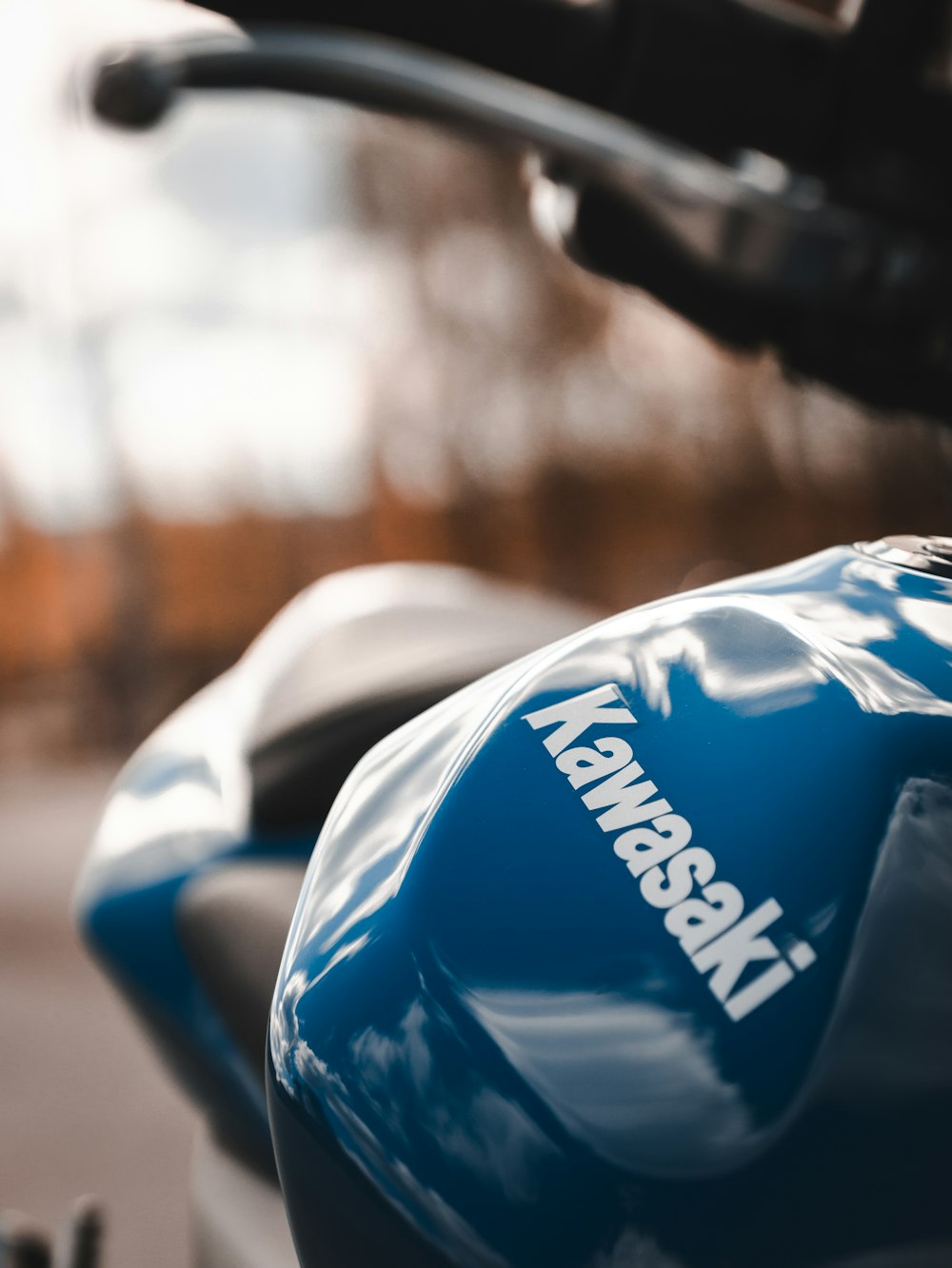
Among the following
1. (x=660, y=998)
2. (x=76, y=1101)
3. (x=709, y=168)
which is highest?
(x=709, y=168)

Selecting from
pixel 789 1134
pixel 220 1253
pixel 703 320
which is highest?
pixel 703 320

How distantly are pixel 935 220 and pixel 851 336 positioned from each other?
8 cm

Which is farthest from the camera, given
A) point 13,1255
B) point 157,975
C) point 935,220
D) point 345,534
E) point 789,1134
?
point 345,534

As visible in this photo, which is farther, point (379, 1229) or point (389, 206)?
point (389, 206)

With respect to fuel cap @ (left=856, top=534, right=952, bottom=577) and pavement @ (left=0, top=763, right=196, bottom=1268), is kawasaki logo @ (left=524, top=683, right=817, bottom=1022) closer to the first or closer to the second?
fuel cap @ (left=856, top=534, right=952, bottom=577)

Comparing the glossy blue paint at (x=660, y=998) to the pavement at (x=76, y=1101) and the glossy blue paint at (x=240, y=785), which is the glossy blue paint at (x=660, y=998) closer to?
the glossy blue paint at (x=240, y=785)

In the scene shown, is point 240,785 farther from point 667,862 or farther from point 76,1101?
point 76,1101

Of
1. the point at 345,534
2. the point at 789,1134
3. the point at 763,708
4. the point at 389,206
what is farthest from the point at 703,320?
the point at 389,206

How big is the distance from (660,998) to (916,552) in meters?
0.23

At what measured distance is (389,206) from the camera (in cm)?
949

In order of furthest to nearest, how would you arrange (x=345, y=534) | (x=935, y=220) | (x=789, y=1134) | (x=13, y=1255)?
1. (x=345, y=534)
2. (x=13, y=1255)
3. (x=935, y=220)
4. (x=789, y=1134)

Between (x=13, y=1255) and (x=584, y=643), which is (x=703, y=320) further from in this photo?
(x=13, y=1255)

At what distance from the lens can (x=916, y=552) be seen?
1.69 feet

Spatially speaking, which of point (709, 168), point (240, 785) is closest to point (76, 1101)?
point (240, 785)
